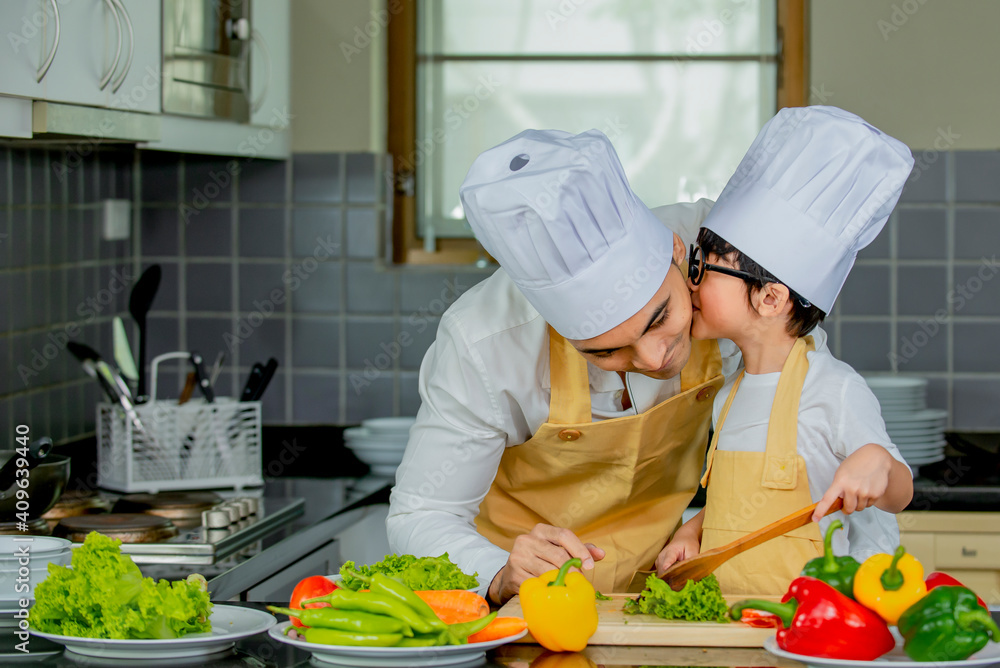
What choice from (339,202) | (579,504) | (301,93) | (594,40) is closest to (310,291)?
(339,202)

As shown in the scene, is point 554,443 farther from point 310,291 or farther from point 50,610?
point 310,291

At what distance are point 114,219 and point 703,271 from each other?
164 centimetres

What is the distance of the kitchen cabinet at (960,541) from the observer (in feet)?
6.72

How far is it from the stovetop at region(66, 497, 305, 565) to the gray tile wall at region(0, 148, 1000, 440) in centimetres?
64

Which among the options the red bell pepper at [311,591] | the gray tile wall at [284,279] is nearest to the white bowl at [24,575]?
the red bell pepper at [311,591]

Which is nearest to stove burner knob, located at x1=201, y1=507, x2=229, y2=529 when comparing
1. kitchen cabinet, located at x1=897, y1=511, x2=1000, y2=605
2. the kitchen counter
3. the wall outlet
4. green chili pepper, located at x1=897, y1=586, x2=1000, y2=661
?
the kitchen counter

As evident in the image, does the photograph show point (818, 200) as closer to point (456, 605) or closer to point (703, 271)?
point (703, 271)

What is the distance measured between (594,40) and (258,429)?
120 cm

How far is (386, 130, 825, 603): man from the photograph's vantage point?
3.77ft

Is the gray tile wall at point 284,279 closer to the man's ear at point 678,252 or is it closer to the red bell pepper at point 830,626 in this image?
the man's ear at point 678,252

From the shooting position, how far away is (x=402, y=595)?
0.95 meters

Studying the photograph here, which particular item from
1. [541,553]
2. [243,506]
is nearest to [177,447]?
[243,506]

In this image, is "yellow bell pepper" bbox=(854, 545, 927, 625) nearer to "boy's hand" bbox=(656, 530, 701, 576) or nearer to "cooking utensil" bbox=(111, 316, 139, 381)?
"boy's hand" bbox=(656, 530, 701, 576)

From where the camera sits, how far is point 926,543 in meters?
2.06
